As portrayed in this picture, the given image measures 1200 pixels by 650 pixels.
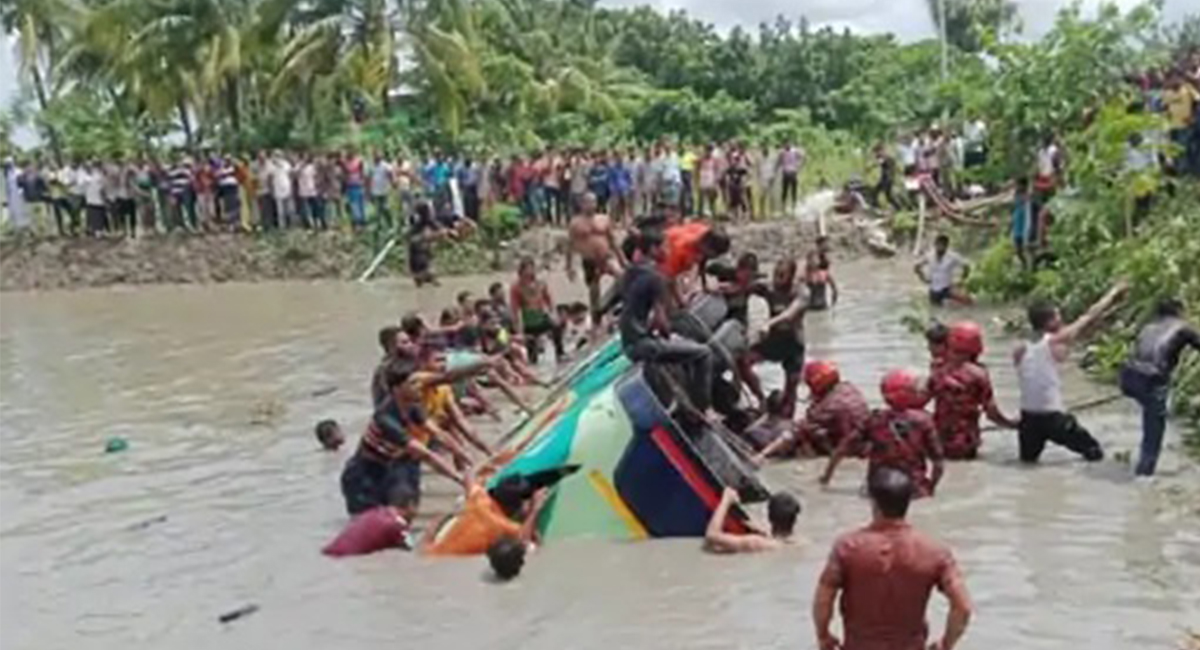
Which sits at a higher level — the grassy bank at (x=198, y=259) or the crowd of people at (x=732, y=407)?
the crowd of people at (x=732, y=407)

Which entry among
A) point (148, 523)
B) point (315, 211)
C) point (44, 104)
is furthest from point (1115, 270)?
point (44, 104)

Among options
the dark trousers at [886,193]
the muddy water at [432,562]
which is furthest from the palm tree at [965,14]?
the muddy water at [432,562]

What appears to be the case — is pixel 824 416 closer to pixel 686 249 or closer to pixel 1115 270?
pixel 686 249

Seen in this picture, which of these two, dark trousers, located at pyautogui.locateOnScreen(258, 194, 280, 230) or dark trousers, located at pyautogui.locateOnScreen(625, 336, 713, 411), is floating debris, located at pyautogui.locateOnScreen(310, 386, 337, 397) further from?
dark trousers, located at pyautogui.locateOnScreen(258, 194, 280, 230)

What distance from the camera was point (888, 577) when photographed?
5953 mm

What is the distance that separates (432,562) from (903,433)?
292 cm

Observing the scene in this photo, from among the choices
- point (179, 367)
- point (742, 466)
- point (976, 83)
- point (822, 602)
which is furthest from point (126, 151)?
point (822, 602)

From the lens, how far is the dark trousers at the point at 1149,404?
11.4m

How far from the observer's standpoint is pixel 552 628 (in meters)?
9.33

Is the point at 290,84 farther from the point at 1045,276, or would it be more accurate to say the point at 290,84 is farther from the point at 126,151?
the point at 1045,276

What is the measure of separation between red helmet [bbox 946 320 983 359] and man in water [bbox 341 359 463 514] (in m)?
3.54

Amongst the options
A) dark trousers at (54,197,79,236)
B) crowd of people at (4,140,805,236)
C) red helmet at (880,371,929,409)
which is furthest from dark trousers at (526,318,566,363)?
dark trousers at (54,197,79,236)

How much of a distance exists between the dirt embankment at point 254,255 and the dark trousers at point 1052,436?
1702 centimetres

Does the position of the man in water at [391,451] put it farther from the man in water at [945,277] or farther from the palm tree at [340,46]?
the palm tree at [340,46]
